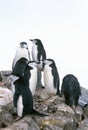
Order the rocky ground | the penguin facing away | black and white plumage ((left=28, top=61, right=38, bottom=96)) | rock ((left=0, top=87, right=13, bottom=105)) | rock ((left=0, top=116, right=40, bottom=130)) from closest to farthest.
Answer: rock ((left=0, top=116, right=40, bottom=130)), the rocky ground, rock ((left=0, top=87, right=13, bottom=105)), black and white plumage ((left=28, top=61, right=38, bottom=96)), the penguin facing away

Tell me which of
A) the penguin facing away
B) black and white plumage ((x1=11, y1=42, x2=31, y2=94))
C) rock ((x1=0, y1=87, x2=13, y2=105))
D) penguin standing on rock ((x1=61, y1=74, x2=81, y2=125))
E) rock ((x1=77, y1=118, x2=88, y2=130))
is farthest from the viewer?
black and white plumage ((x1=11, y1=42, x2=31, y2=94))

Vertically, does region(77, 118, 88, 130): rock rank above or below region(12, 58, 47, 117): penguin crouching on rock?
below

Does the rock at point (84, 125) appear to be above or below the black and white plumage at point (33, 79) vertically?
below

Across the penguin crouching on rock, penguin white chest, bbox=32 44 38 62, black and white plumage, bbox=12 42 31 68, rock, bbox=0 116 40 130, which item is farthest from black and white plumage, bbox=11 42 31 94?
rock, bbox=0 116 40 130

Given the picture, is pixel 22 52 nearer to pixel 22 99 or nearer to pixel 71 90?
pixel 71 90

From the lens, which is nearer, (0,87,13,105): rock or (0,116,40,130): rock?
(0,116,40,130): rock

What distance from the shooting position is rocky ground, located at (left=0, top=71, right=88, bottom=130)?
42.2ft

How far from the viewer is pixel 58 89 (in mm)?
16281

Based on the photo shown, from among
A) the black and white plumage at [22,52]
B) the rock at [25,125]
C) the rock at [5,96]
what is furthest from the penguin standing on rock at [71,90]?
the black and white plumage at [22,52]

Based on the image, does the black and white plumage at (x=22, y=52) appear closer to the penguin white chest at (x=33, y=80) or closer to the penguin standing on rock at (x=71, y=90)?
the penguin white chest at (x=33, y=80)

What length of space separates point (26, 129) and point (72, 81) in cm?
307

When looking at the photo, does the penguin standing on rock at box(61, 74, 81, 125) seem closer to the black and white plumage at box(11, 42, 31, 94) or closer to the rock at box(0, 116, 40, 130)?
the rock at box(0, 116, 40, 130)

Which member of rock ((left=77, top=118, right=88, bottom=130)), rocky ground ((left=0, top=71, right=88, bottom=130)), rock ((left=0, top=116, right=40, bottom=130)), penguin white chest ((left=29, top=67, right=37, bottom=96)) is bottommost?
rock ((left=77, top=118, right=88, bottom=130))

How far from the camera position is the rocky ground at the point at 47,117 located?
1287 centimetres
